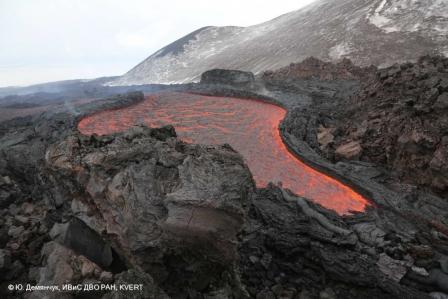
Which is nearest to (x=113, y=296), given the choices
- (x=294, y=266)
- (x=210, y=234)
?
(x=210, y=234)

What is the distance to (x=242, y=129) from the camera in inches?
457

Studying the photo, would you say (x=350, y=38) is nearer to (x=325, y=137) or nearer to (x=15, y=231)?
(x=325, y=137)

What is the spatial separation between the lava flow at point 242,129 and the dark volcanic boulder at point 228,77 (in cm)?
167

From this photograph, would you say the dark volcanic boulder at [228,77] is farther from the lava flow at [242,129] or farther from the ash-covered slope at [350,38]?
the ash-covered slope at [350,38]

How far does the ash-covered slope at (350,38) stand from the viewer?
31844mm

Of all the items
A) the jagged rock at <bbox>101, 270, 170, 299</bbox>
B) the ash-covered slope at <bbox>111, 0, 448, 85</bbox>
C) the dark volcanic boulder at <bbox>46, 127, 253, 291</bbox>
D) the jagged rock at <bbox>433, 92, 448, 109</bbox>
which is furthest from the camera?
the ash-covered slope at <bbox>111, 0, 448, 85</bbox>

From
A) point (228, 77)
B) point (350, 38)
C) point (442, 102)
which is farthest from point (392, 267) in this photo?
point (350, 38)

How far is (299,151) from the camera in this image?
364 inches

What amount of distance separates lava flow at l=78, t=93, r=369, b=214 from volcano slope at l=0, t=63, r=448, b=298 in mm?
989

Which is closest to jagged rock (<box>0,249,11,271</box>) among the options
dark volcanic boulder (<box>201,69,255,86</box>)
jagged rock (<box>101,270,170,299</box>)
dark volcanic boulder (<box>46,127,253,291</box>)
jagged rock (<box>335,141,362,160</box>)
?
dark volcanic boulder (<box>46,127,253,291</box>)

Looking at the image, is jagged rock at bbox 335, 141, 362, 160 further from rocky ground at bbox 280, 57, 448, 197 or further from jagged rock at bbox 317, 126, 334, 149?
jagged rock at bbox 317, 126, 334, 149

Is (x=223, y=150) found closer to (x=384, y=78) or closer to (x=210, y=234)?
(x=210, y=234)

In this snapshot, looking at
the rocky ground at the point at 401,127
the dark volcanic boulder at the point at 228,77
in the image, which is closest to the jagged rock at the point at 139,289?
the rocky ground at the point at 401,127

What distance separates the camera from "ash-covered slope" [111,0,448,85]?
31844 millimetres
